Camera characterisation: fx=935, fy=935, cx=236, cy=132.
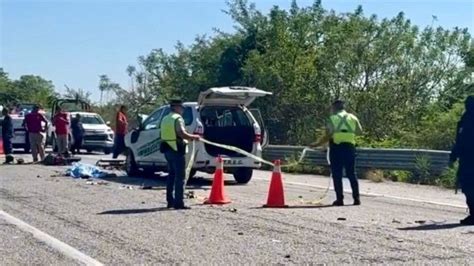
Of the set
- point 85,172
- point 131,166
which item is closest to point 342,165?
point 131,166

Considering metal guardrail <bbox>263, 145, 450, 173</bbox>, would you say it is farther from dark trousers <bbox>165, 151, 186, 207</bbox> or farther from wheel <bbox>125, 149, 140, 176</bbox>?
dark trousers <bbox>165, 151, 186, 207</bbox>

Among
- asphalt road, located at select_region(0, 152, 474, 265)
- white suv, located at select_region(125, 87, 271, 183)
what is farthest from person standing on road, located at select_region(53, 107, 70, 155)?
asphalt road, located at select_region(0, 152, 474, 265)

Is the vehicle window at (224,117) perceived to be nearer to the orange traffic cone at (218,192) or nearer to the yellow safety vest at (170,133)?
the orange traffic cone at (218,192)

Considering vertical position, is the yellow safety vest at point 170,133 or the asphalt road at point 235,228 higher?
the yellow safety vest at point 170,133

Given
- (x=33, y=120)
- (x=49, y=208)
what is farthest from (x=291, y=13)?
(x=49, y=208)

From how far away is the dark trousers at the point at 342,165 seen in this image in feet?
48.7

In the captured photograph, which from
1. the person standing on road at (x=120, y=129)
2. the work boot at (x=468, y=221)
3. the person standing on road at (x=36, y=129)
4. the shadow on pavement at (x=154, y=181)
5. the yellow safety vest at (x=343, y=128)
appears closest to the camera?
the work boot at (x=468, y=221)

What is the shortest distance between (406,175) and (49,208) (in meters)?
9.63

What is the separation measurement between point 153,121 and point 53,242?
32.2ft

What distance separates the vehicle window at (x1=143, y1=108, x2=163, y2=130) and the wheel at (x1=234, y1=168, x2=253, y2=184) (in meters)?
2.03

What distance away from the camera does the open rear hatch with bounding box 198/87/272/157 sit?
1881 cm

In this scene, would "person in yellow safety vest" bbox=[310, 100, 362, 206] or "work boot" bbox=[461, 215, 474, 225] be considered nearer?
"work boot" bbox=[461, 215, 474, 225]

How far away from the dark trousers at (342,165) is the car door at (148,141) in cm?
561

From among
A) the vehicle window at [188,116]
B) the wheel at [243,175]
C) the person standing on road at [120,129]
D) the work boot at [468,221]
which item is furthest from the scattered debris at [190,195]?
the person standing on road at [120,129]
